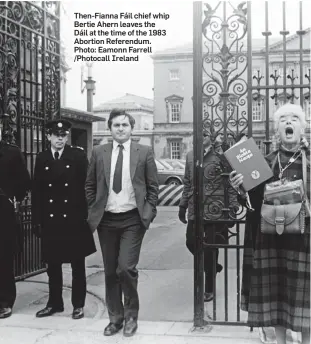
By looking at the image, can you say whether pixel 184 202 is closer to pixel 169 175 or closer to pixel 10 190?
pixel 10 190

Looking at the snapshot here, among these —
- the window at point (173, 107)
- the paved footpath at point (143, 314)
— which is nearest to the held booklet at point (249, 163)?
the paved footpath at point (143, 314)

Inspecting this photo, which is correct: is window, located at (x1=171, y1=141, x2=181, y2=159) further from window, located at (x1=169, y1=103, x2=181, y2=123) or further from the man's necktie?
the man's necktie

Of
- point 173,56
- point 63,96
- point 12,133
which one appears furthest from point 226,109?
point 173,56

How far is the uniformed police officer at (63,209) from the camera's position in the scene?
18.0ft

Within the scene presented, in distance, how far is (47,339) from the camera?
4.79 metres

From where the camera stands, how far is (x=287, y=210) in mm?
3975

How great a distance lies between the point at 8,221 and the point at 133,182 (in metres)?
1.60

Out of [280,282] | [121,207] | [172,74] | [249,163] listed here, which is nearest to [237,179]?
[249,163]

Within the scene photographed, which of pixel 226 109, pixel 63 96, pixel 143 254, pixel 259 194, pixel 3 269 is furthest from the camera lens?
pixel 63 96

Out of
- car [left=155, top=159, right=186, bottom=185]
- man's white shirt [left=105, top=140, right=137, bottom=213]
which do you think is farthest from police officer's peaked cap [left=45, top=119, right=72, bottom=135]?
car [left=155, top=159, right=186, bottom=185]

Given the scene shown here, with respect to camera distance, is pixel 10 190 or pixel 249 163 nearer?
pixel 249 163

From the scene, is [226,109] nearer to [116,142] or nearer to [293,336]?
[116,142]

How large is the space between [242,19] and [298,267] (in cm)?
226

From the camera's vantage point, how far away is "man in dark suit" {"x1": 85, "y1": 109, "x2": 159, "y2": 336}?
16.0ft
